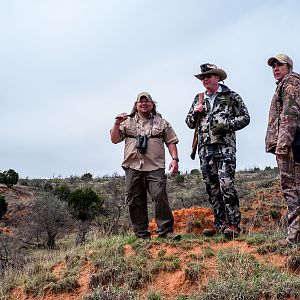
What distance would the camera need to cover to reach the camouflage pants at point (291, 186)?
5.67 m

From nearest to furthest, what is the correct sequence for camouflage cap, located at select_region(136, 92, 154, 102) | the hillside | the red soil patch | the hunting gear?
the hillside < the hunting gear < camouflage cap, located at select_region(136, 92, 154, 102) < the red soil patch

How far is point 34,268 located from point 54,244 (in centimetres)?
1250

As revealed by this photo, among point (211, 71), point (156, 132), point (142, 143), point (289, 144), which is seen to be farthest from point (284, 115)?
point (142, 143)

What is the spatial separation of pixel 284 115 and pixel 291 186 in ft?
2.72

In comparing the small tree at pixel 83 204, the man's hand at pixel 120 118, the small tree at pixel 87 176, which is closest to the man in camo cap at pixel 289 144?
the man's hand at pixel 120 118

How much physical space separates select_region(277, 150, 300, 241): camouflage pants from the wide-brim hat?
1.73 metres

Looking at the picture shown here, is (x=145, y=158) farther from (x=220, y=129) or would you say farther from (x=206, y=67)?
(x=206, y=67)

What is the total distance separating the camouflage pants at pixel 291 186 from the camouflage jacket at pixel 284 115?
0.15m

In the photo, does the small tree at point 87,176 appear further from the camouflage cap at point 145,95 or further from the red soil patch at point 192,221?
the camouflage cap at point 145,95

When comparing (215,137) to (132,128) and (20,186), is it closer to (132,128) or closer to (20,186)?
(132,128)

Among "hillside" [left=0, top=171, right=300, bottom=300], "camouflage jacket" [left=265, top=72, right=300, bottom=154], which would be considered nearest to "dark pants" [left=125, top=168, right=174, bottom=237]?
"hillside" [left=0, top=171, right=300, bottom=300]

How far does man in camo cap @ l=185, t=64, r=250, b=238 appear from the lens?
262 inches

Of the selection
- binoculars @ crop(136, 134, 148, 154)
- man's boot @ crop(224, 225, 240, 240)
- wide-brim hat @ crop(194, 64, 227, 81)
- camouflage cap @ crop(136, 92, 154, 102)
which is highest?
wide-brim hat @ crop(194, 64, 227, 81)

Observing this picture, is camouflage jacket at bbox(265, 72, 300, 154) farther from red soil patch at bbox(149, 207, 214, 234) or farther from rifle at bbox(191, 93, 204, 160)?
red soil patch at bbox(149, 207, 214, 234)
